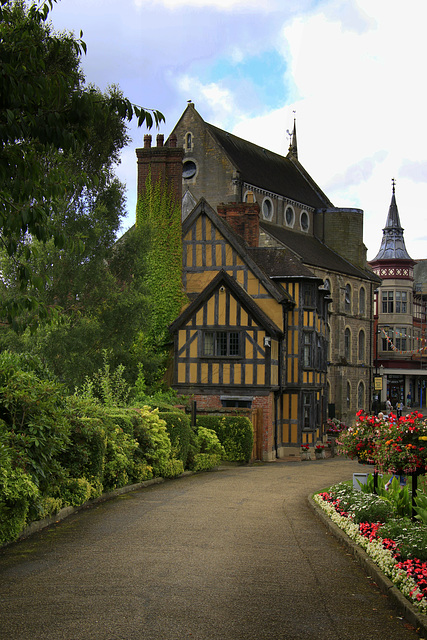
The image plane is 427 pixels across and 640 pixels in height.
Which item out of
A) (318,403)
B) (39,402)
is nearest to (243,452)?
(318,403)

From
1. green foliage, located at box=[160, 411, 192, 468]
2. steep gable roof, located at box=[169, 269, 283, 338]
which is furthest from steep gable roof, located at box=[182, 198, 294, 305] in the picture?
green foliage, located at box=[160, 411, 192, 468]

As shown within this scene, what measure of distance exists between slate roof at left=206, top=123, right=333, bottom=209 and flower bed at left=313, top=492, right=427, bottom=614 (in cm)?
3725

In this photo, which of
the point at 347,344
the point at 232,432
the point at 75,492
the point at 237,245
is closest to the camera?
the point at 75,492

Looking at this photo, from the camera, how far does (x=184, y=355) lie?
28.2 metres

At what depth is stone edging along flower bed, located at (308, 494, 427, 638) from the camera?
6340 millimetres

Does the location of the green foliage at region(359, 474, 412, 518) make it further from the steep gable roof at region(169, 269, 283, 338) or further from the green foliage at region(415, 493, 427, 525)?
the steep gable roof at region(169, 269, 283, 338)

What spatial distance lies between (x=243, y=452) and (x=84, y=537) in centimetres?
1550

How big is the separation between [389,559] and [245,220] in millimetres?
25513

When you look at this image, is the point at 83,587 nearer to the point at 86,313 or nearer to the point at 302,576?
the point at 302,576

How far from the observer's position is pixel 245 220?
3222cm

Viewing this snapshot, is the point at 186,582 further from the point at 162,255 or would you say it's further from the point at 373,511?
the point at 162,255

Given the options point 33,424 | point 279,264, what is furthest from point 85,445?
point 279,264

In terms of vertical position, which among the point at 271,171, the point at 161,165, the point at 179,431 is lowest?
the point at 179,431

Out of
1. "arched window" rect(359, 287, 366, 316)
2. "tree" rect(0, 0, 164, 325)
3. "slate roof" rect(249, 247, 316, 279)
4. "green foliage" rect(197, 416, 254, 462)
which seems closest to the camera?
"tree" rect(0, 0, 164, 325)
